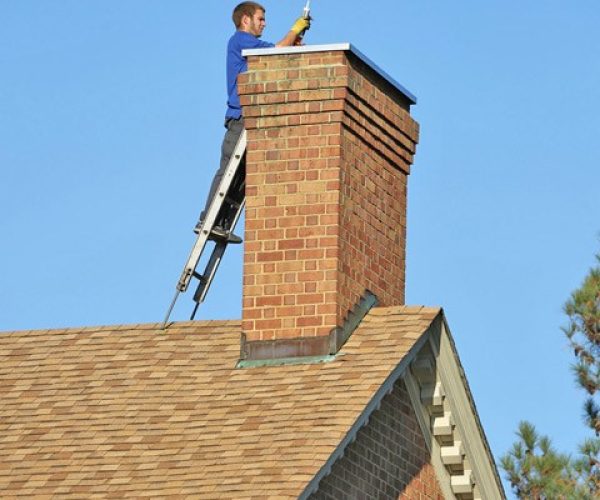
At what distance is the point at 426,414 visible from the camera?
17703 millimetres

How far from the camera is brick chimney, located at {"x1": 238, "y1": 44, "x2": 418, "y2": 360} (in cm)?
1736

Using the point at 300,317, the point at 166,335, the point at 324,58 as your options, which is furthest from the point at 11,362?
the point at 324,58

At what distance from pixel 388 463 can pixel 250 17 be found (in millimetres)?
4632

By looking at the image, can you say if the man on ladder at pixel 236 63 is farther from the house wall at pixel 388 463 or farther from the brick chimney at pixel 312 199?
the house wall at pixel 388 463

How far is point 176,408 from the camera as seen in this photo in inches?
653

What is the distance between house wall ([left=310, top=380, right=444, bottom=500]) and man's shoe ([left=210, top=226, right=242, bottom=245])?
229 centimetres

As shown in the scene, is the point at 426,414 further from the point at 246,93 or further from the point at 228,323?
the point at 246,93

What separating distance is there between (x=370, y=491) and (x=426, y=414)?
145cm

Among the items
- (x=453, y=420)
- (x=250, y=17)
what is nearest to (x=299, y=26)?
(x=250, y=17)

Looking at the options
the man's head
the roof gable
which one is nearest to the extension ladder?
the roof gable

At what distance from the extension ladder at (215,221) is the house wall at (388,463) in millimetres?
2374

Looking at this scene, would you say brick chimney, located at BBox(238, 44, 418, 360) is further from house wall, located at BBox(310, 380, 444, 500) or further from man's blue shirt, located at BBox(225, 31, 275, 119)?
house wall, located at BBox(310, 380, 444, 500)

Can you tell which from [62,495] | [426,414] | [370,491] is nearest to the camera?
[62,495]

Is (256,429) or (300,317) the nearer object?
(256,429)
